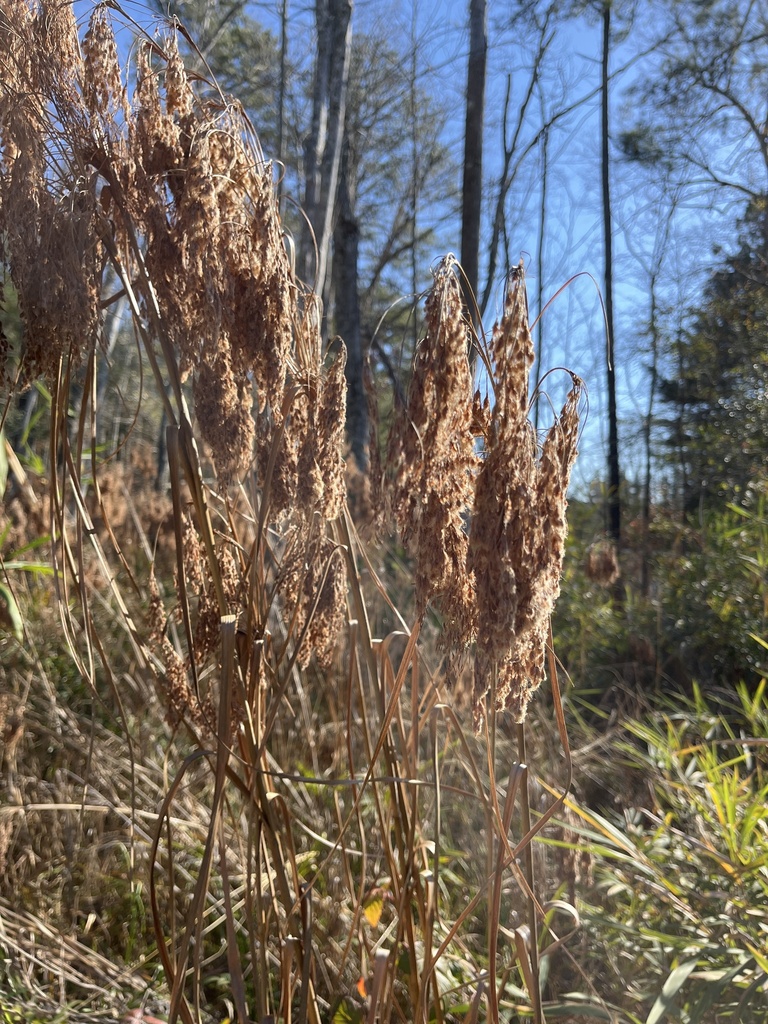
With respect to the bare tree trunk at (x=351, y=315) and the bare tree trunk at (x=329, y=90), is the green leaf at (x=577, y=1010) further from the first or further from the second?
the bare tree trunk at (x=351, y=315)

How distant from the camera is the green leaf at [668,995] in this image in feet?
3.68

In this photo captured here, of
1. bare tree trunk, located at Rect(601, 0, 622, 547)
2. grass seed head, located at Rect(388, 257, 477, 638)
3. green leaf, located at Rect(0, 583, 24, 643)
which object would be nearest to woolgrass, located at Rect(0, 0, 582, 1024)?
grass seed head, located at Rect(388, 257, 477, 638)

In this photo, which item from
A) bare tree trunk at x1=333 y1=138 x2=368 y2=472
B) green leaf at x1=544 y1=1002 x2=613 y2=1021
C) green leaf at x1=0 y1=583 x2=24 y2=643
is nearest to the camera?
green leaf at x1=544 y1=1002 x2=613 y2=1021

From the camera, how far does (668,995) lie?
116cm

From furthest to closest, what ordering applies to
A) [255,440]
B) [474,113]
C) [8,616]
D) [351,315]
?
[351,315], [474,113], [8,616], [255,440]

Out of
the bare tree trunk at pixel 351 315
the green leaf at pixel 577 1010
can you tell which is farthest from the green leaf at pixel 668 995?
the bare tree trunk at pixel 351 315

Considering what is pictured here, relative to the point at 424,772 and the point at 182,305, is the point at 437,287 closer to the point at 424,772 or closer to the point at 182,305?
the point at 182,305

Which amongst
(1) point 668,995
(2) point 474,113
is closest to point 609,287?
(2) point 474,113

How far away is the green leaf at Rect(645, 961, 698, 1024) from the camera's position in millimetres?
1123

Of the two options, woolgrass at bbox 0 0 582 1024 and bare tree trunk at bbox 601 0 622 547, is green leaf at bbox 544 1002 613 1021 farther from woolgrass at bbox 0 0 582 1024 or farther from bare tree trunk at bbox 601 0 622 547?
bare tree trunk at bbox 601 0 622 547

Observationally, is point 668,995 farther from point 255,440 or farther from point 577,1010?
point 255,440

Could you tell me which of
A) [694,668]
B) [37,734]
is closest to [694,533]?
[694,668]

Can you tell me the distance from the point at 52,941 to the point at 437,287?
145 cm

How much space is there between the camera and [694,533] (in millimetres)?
5379
